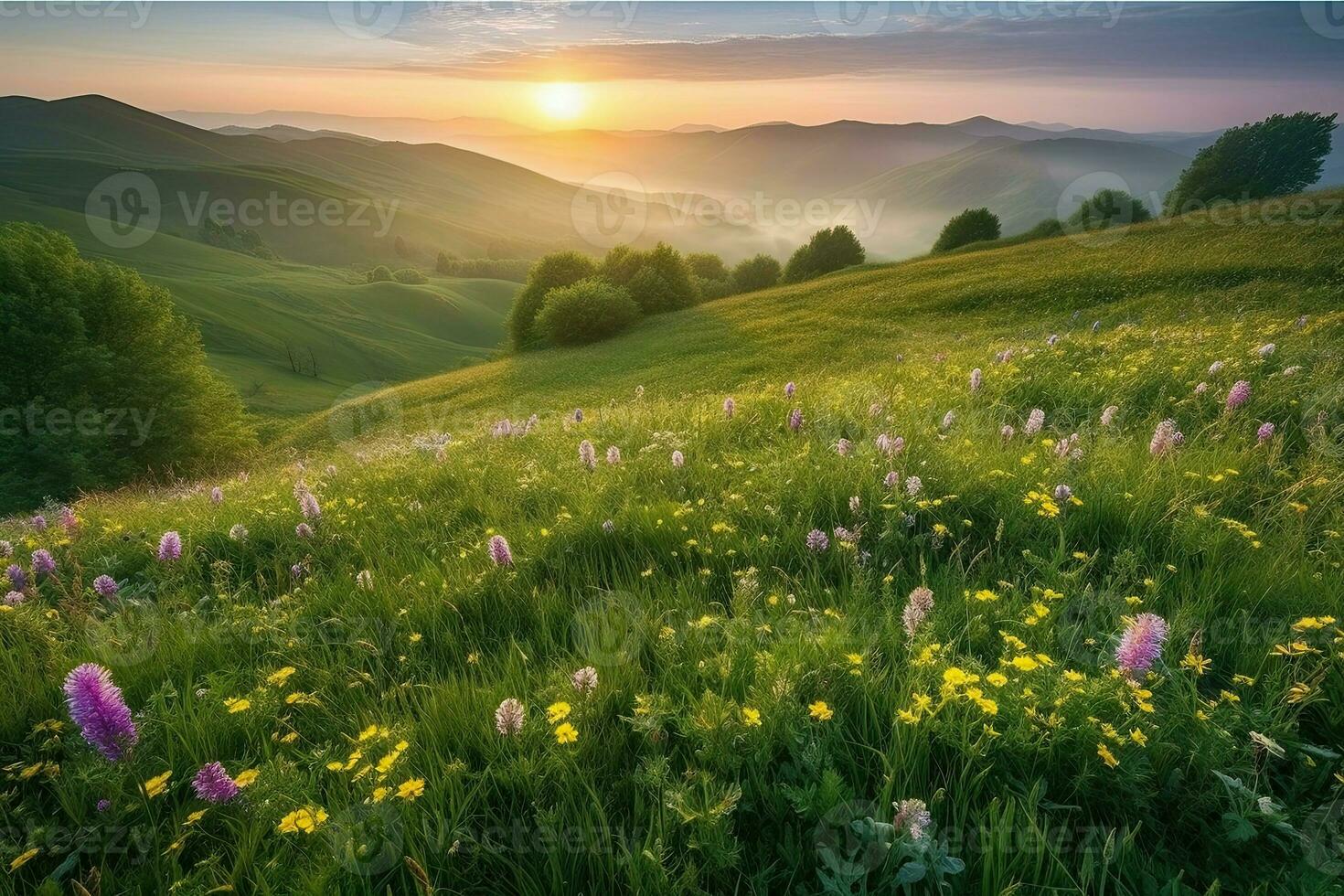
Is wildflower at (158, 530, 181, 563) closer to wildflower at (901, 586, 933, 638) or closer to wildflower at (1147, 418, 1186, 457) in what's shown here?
wildflower at (901, 586, 933, 638)

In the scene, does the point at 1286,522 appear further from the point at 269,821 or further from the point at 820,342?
the point at 820,342

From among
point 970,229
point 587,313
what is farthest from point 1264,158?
point 587,313

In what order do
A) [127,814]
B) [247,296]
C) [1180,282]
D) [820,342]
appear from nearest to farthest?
[127,814] < [1180,282] < [820,342] < [247,296]

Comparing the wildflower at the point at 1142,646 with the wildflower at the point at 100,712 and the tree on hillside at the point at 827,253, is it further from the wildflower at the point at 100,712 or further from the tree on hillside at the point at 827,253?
the tree on hillside at the point at 827,253

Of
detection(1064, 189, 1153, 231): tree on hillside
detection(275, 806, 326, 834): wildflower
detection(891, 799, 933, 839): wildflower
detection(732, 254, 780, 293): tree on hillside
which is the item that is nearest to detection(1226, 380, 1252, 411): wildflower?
detection(891, 799, 933, 839): wildflower

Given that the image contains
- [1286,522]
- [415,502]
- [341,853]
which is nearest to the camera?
[341,853]

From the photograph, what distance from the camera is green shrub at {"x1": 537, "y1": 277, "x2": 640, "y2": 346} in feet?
199

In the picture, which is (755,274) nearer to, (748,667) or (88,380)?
(88,380)

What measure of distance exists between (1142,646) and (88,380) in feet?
176

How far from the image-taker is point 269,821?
80.9 inches

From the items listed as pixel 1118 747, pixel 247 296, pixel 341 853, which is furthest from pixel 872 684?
pixel 247 296

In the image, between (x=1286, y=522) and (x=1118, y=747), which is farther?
(x=1286, y=522)

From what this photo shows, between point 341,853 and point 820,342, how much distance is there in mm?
33890

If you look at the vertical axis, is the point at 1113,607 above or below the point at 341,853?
above
